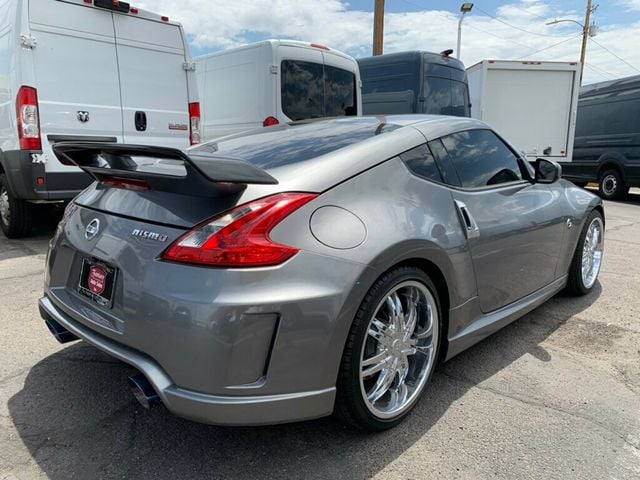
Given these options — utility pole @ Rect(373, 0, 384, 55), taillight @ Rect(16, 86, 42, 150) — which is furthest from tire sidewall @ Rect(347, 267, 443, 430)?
utility pole @ Rect(373, 0, 384, 55)

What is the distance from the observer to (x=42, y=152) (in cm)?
513

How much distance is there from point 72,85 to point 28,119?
59cm

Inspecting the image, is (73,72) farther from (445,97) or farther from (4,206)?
(445,97)

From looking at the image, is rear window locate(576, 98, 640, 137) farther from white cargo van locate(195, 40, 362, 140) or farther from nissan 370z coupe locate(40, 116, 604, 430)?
nissan 370z coupe locate(40, 116, 604, 430)

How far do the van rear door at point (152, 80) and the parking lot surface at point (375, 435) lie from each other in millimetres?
3251

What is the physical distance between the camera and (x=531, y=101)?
10.8 meters

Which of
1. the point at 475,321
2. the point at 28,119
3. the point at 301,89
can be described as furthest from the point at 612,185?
the point at 28,119

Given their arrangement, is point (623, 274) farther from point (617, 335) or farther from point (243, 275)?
point (243, 275)

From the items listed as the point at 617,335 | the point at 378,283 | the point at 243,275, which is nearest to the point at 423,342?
the point at 378,283

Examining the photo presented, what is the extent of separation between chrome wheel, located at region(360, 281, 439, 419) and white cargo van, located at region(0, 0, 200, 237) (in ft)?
14.0

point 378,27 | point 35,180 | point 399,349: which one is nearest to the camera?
point 399,349

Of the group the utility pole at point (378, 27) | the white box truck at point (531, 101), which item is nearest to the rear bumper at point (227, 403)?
the white box truck at point (531, 101)

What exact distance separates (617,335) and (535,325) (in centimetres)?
52

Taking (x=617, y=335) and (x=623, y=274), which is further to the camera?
(x=623, y=274)
